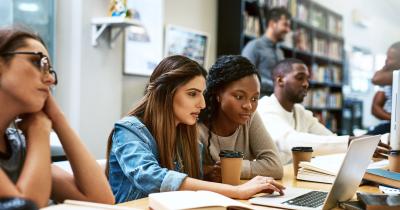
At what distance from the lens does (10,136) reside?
115cm

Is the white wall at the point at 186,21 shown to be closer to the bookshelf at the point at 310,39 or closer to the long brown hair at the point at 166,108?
the bookshelf at the point at 310,39

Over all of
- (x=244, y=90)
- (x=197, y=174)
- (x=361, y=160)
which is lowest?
(x=197, y=174)

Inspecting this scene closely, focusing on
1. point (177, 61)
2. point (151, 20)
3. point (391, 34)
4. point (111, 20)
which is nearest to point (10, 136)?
point (177, 61)

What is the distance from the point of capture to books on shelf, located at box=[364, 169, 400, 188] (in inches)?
57.8

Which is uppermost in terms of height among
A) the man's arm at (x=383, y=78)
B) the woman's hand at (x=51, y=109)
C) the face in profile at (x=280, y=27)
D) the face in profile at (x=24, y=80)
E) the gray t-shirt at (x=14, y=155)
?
the face in profile at (x=280, y=27)

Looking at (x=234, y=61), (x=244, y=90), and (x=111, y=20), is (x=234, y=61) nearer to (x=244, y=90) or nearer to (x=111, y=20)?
(x=244, y=90)

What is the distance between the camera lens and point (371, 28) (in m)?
8.65

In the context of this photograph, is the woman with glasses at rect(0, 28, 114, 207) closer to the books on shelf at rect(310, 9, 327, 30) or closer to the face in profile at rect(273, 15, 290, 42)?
the face in profile at rect(273, 15, 290, 42)

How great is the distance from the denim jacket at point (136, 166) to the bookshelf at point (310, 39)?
297cm

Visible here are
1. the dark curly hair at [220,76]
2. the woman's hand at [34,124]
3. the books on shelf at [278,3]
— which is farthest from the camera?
the books on shelf at [278,3]

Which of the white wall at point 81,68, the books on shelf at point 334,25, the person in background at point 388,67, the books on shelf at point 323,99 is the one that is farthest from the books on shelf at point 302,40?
the white wall at point 81,68

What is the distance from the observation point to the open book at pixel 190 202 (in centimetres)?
100

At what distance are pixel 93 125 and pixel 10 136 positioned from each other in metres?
2.02

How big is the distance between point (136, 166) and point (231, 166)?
0.33m
